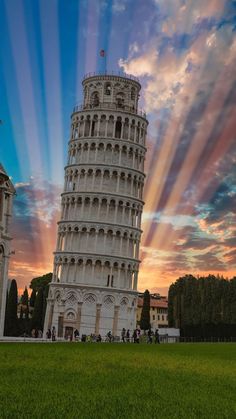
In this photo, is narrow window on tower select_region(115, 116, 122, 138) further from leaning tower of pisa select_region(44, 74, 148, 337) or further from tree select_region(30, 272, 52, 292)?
tree select_region(30, 272, 52, 292)

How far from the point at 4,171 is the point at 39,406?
148ft

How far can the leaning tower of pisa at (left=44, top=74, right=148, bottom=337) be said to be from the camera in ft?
279

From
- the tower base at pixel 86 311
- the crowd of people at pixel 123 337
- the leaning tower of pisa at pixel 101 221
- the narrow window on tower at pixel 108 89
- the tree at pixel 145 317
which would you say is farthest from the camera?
the tree at pixel 145 317

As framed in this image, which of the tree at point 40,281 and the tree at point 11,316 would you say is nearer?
the tree at point 11,316

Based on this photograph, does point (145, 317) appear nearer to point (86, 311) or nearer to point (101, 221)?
point (86, 311)

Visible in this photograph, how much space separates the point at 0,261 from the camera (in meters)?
53.1

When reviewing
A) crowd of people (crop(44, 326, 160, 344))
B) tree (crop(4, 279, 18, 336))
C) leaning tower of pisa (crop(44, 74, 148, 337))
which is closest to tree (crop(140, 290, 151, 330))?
leaning tower of pisa (crop(44, 74, 148, 337))

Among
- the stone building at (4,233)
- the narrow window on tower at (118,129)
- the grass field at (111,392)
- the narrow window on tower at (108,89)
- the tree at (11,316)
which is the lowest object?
the grass field at (111,392)

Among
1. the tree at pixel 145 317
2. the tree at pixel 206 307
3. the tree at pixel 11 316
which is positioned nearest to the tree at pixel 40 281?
the tree at pixel 145 317

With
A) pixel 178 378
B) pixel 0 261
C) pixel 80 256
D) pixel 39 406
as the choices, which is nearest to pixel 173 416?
pixel 39 406

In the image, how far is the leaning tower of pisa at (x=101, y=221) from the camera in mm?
84938

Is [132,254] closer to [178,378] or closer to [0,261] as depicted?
[0,261]

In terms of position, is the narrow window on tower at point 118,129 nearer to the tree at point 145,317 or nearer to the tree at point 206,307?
the tree at point 206,307

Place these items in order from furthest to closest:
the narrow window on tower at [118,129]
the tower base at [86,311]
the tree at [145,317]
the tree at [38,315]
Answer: the tree at [145,317] → the tree at [38,315] → the narrow window on tower at [118,129] → the tower base at [86,311]
